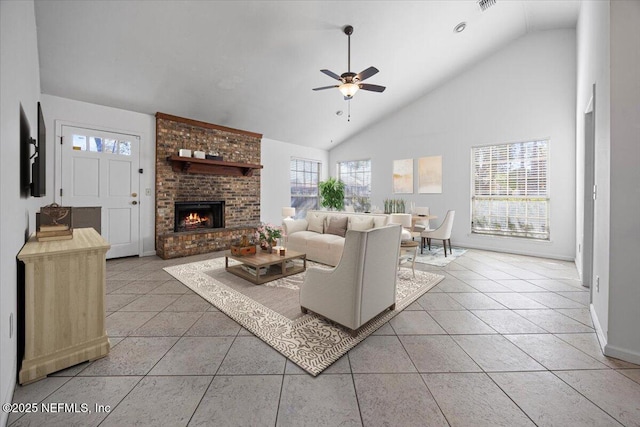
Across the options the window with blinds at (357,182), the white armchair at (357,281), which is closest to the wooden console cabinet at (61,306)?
the white armchair at (357,281)

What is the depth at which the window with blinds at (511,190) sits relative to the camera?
5367 millimetres

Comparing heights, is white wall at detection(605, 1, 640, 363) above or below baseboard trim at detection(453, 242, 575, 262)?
above

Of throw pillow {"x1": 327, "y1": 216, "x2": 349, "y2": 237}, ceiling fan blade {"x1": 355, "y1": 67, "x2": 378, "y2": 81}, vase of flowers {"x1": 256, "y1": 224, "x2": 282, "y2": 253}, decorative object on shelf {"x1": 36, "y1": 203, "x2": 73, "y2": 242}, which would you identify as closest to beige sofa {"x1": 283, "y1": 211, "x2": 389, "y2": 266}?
throw pillow {"x1": 327, "y1": 216, "x2": 349, "y2": 237}

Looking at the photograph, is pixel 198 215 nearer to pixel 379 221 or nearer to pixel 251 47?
pixel 251 47

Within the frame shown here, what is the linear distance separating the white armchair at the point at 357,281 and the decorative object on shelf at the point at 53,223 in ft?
6.53

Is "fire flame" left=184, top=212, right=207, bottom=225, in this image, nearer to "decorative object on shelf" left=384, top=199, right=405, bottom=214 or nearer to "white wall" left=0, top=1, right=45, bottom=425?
"white wall" left=0, top=1, right=45, bottom=425

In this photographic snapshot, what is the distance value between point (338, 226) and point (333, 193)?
319cm

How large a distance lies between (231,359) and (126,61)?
425 centimetres

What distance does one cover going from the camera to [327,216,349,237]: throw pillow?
4.84 meters

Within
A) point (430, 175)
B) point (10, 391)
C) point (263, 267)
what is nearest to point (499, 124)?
point (430, 175)

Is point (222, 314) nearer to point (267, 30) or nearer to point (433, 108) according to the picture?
point (267, 30)

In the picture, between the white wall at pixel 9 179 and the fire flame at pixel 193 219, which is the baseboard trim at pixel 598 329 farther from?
the fire flame at pixel 193 219

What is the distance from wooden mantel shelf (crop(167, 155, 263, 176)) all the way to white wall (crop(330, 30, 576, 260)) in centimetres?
367

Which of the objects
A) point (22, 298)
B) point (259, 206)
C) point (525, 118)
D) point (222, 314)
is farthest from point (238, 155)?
point (525, 118)
